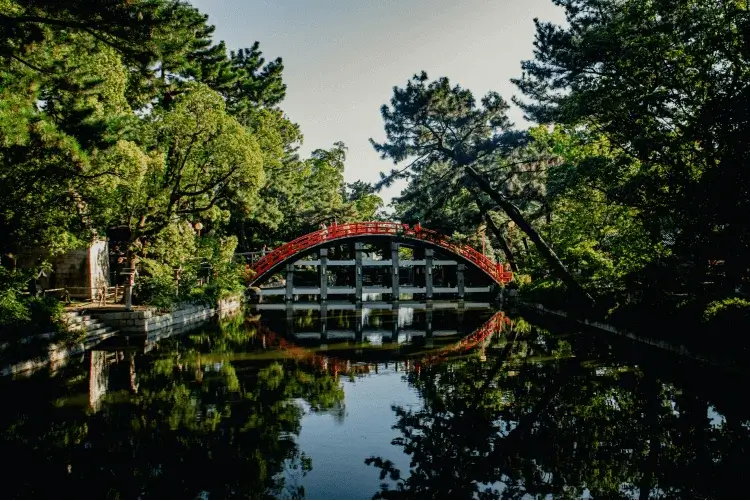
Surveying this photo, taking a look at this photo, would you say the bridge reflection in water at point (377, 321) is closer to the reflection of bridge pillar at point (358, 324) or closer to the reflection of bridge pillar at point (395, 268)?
the reflection of bridge pillar at point (358, 324)

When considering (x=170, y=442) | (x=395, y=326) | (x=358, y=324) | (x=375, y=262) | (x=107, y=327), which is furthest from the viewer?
(x=375, y=262)

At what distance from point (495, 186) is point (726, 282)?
13.6m

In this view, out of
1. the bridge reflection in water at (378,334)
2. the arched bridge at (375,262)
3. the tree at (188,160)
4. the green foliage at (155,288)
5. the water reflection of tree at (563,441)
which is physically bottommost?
the water reflection of tree at (563,441)

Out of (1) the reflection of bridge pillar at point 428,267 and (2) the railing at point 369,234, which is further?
(1) the reflection of bridge pillar at point 428,267

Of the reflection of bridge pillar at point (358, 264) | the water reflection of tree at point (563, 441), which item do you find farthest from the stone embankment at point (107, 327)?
the reflection of bridge pillar at point (358, 264)

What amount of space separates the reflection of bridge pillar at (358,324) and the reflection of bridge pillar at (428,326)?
2.36m

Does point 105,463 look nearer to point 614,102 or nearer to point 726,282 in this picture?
point 726,282

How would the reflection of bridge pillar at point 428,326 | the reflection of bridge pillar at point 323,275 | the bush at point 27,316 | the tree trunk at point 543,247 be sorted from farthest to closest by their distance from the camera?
the reflection of bridge pillar at point 323,275 → the tree trunk at point 543,247 → the reflection of bridge pillar at point 428,326 → the bush at point 27,316

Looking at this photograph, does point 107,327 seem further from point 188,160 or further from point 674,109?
point 674,109

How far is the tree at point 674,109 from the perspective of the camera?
1089 cm

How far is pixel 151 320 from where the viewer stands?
21609mm

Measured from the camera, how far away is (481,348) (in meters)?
17.3

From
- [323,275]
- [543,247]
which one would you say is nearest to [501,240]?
[323,275]

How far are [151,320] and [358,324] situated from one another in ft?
29.7
